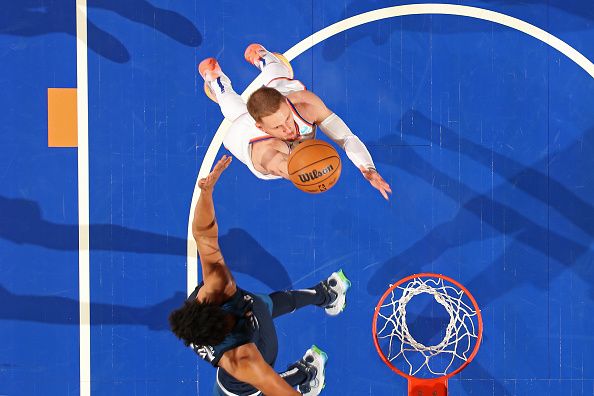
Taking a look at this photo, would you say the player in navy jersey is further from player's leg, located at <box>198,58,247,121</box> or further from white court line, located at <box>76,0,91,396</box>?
white court line, located at <box>76,0,91,396</box>

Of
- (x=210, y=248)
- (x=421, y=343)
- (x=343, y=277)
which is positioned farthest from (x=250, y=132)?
(x=421, y=343)

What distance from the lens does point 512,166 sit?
660 cm

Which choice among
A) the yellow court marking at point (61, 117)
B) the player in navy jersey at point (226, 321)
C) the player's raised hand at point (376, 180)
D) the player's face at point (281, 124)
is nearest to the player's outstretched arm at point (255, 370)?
the player in navy jersey at point (226, 321)

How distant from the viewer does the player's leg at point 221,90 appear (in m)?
6.39

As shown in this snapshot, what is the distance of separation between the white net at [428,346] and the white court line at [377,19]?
1.99 metres

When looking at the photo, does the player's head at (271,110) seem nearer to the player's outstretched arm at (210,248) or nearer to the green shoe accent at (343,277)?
the player's outstretched arm at (210,248)

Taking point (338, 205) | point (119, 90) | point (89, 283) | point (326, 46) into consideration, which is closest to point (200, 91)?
point (119, 90)

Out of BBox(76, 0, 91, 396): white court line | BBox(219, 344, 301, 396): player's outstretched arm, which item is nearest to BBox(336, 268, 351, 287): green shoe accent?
BBox(219, 344, 301, 396): player's outstretched arm

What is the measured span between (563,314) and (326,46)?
11.8 feet

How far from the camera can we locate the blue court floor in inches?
259

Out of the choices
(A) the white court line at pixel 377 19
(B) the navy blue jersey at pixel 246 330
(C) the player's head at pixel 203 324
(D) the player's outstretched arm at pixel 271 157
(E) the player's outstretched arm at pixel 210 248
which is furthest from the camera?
(A) the white court line at pixel 377 19

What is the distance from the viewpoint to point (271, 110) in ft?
18.4

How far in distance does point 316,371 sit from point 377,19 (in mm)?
3550

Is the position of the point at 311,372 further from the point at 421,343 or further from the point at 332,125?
the point at 332,125
